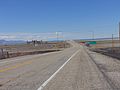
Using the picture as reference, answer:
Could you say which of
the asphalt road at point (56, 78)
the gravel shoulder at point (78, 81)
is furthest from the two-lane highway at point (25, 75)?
the gravel shoulder at point (78, 81)

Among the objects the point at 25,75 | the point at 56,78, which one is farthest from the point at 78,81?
the point at 25,75

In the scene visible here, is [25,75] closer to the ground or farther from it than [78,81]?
closer to the ground

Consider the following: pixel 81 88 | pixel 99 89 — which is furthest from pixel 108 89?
pixel 81 88

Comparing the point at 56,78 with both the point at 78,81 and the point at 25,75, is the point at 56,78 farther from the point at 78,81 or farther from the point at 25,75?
the point at 25,75

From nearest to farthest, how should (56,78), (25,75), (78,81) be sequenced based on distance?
(78,81), (56,78), (25,75)

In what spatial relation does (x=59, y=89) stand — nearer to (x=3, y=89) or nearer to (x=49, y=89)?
(x=49, y=89)

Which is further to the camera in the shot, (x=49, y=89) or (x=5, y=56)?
(x=5, y=56)

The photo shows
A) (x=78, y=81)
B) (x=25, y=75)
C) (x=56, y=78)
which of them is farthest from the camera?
(x=25, y=75)

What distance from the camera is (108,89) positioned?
31.7 ft

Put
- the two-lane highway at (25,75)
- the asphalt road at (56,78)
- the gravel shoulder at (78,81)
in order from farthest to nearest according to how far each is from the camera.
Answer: the two-lane highway at (25,75) < the asphalt road at (56,78) < the gravel shoulder at (78,81)

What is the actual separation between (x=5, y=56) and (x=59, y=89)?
33960 mm

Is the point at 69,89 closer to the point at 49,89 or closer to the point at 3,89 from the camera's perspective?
the point at 49,89

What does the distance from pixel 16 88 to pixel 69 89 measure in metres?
2.20

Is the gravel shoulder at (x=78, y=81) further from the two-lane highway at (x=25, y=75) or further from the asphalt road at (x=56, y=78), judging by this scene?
the two-lane highway at (x=25, y=75)
